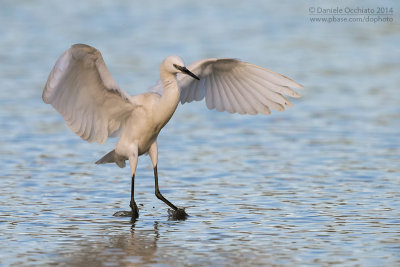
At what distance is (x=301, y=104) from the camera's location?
16.6 metres

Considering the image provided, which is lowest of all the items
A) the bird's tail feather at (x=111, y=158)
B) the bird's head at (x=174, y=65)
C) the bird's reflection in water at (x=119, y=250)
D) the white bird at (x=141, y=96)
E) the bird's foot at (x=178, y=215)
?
the bird's reflection in water at (x=119, y=250)

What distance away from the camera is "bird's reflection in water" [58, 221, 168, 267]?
26.0 feet

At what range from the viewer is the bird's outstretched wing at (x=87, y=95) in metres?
9.24

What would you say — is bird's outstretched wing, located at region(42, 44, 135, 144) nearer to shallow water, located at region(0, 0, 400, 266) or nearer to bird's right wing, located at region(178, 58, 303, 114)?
shallow water, located at region(0, 0, 400, 266)

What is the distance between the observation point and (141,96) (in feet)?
33.1

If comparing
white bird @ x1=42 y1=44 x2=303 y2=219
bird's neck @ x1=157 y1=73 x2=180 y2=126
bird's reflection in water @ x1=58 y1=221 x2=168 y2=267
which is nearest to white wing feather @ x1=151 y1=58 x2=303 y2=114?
white bird @ x1=42 y1=44 x2=303 y2=219

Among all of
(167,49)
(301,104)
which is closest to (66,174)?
(301,104)

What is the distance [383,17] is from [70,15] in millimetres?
8502

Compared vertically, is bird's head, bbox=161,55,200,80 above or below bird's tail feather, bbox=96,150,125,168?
above

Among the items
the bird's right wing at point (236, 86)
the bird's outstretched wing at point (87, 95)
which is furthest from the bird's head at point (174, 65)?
the bird's right wing at point (236, 86)

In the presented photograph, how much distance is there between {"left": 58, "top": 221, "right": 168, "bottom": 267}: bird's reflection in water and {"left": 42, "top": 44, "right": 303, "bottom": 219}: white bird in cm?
82

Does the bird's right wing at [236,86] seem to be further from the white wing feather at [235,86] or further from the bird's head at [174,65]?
the bird's head at [174,65]

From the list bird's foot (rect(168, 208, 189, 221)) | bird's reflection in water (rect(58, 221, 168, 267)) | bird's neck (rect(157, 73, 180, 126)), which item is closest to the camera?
bird's reflection in water (rect(58, 221, 168, 267))

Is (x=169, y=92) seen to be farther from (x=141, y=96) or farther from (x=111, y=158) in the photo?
(x=111, y=158)
